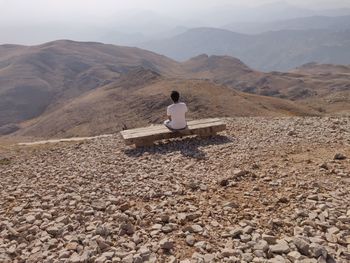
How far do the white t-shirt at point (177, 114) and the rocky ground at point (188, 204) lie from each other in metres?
0.84

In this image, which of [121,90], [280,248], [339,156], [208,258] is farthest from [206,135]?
[121,90]

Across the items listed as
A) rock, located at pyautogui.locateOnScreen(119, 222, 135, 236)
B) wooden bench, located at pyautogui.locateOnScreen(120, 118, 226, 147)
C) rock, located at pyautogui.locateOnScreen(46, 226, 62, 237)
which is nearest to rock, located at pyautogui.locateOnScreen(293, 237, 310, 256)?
rock, located at pyautogui.locateOnScreen(119, 222, 135, 236)

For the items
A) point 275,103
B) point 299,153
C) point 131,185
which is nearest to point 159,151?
point 131,185

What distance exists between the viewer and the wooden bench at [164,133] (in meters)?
14.2

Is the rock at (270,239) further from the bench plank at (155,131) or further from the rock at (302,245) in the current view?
the bench plank at (155,131)

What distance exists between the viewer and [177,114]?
14.6 m

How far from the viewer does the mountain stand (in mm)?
58500

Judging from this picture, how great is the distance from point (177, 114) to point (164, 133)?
867 mm

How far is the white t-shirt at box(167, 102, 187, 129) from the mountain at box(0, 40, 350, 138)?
35614 millimetres

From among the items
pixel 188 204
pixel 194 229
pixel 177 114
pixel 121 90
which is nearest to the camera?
pixel 194 229

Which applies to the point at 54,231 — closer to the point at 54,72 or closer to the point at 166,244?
the point at 166,244

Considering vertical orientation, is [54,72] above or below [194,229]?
above

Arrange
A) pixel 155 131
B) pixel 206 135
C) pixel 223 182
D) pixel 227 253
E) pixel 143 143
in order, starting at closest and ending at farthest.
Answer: pixel 227 253
pixel 223 182
pixel 143 143
pixel 155 131
pixel 206 135

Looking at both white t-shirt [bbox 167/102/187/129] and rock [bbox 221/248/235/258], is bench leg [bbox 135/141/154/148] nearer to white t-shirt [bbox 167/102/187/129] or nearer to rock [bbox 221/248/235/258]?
white t-shirt [bbox 167/102/187/129]
